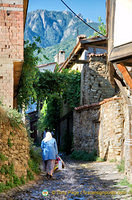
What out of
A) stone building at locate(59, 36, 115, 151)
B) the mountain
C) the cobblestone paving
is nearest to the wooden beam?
the cobblestone paving

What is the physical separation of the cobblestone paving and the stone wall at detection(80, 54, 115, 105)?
8008 mm

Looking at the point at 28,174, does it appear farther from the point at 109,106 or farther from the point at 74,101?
the point at 74,101

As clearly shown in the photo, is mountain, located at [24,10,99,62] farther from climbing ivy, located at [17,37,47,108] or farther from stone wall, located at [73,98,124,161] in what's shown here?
climbing ivy, located at [17,37,47,108]

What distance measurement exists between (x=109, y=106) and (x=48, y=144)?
182 inches

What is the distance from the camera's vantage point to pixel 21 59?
11438 mm

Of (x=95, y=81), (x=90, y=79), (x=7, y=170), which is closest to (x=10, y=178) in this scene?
(x=7, y=170)

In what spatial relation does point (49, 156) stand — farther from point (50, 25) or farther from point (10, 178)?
point (50, 25)

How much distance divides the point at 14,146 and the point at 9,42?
400 cm

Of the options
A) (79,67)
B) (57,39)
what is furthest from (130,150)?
(57,39)

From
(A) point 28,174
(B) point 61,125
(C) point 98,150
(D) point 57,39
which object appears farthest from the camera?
(D) point 57,39

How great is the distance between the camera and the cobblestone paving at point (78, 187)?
7.60m

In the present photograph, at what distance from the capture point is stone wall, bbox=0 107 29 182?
27.9 feet

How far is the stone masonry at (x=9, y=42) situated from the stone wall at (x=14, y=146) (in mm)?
1876

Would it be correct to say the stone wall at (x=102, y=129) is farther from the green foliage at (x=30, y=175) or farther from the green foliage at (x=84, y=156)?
the green foliage at (x=30, y=175)
